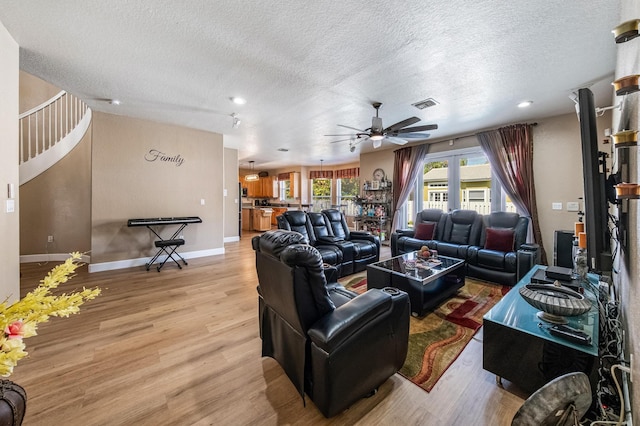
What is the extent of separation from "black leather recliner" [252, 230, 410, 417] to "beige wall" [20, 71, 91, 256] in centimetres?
526

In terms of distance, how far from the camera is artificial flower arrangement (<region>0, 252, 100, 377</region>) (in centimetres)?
58

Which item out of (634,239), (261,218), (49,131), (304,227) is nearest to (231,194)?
(261,218)

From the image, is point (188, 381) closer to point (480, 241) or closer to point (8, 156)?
point (8, 156)

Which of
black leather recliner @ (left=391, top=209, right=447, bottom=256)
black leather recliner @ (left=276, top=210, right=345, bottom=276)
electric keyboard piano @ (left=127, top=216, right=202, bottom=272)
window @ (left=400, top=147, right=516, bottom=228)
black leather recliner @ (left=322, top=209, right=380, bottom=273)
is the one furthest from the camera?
window @ (left=400, top=147, right=516, bottom=228)

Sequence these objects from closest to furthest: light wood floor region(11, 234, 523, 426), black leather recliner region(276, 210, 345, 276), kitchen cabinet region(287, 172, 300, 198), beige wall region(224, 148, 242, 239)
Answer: light wood floor region(11, 234, 523, 426) < black leather recliner region(276, 210, 345, 276) < beige wall region(224, 148, 242, 239) < kitchen cabinet region(287, 172, 300, 198)

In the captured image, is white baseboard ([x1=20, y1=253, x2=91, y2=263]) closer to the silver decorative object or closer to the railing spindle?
the railing spindle

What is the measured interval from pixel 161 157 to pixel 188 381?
4368 mm

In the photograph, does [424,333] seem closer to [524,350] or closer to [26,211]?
[524,350]

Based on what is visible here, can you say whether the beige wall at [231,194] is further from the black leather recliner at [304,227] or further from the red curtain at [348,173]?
the red curtain at [348,173]

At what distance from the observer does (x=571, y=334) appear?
61.6 inches

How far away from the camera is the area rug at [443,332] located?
6.25ft

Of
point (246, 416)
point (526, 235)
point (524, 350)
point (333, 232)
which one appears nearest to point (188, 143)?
point (333, 232)

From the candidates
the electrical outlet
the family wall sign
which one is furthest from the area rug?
the family wall sign

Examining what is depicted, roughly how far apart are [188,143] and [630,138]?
5.84 m
